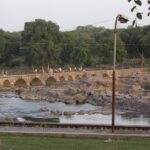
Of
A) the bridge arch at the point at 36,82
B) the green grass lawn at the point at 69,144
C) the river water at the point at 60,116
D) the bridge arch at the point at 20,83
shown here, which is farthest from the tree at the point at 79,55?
the green grass lawn at the point at 69,144

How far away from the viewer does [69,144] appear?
52.1 ft

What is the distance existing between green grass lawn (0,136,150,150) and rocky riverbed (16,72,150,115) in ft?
112

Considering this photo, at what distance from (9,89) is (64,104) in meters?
18.3

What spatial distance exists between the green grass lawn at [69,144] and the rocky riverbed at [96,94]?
112 feet

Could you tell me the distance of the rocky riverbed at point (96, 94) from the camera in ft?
198

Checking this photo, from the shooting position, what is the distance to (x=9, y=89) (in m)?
80.7

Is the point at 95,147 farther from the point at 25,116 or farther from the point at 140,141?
the point at 25,116

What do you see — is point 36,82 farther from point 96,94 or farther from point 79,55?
point 79,55

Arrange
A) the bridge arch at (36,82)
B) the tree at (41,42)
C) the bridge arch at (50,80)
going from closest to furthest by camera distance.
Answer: the bridge arch at (36,82) < the bridge arch at (50,80) < the tree at (41,42)

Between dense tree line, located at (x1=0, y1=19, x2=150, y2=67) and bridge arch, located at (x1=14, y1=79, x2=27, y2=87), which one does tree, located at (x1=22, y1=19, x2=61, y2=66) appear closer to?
dense tree line, located at (x1=0, y1=19, x2=150, y2=67)

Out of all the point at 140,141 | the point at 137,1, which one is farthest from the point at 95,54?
the point at 137,1

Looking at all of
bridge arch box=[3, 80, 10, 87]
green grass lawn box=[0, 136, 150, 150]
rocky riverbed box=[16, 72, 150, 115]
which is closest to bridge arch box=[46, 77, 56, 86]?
rocky riverbed box=[16, 72, 150, 115]

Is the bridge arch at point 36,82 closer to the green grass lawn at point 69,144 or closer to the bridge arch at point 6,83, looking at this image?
the bridge arch at point 6,83

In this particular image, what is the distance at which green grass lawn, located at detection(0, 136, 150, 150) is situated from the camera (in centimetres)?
1499
